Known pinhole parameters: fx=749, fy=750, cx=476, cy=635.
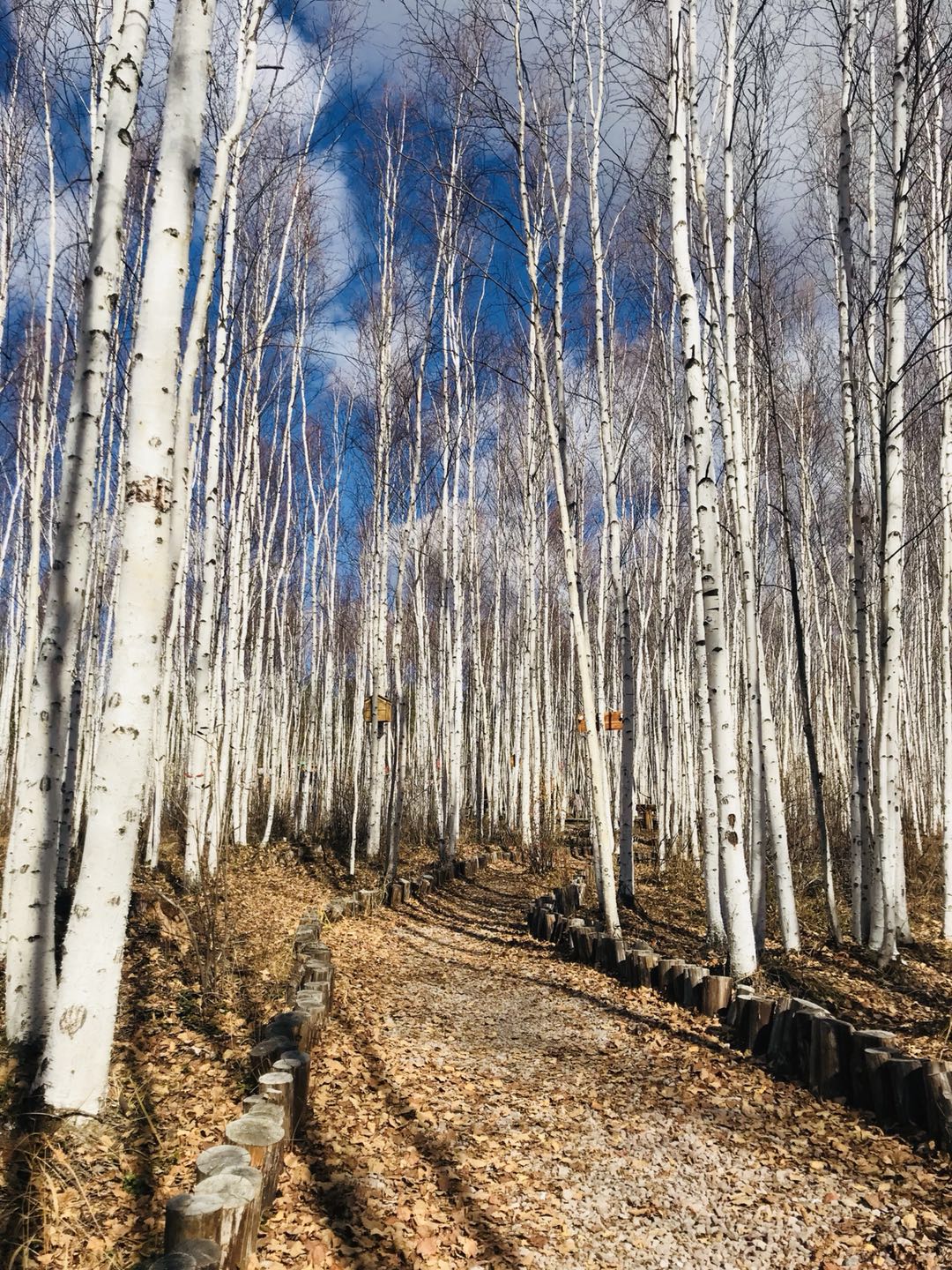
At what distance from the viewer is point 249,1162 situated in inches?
99.6

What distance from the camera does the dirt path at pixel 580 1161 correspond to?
8.60ft

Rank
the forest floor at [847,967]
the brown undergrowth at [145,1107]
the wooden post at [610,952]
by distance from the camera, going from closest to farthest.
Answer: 1. the brown undergrowth at [145,1107]
2. the forest floor at [847,967]
3. the wooden post at [610,952]

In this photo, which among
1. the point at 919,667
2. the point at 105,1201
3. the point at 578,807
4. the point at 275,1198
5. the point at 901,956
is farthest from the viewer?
the point at 578,807

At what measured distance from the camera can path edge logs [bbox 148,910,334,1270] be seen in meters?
2.12

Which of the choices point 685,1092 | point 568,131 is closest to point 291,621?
point 568,131

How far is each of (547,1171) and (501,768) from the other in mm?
15856

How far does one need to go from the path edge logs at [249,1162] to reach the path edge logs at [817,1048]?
2.52 meters

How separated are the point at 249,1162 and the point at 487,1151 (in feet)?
3.99

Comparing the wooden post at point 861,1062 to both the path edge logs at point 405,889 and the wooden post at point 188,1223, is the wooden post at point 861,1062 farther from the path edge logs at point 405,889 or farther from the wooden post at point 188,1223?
the path edge logs at point 405,889

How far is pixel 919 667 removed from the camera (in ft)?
56.3

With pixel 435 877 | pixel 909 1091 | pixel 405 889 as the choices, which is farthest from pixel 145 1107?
pixel 435 877

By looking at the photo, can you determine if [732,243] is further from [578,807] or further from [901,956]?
[578,807]

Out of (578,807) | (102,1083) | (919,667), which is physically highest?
(919,667)

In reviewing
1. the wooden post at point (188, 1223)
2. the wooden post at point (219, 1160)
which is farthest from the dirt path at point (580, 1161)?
the wooden post at point (188, 1223)
